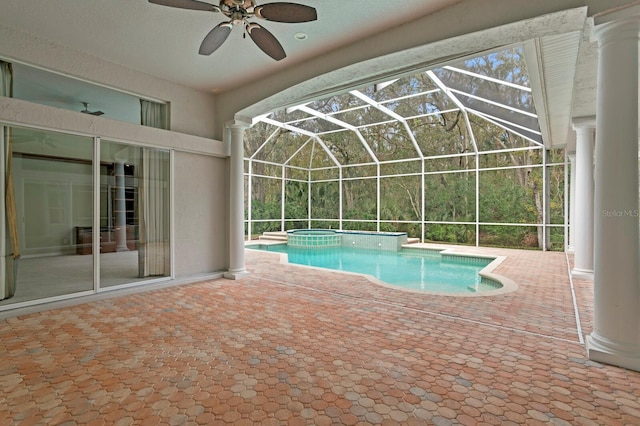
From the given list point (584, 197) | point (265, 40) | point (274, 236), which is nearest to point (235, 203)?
point (265, 40)

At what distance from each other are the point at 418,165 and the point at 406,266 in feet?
21.3

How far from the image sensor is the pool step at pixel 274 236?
44.8 ft

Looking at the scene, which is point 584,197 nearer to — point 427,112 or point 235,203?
point 427,112

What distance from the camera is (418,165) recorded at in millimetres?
14164

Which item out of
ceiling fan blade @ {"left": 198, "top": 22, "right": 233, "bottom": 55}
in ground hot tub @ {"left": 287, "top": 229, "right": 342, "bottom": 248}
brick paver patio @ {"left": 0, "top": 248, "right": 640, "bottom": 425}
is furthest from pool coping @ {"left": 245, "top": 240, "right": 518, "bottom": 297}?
ceiling fan blade @ {"left": 198, "top": 22, "right": 233, "bottom": 55}

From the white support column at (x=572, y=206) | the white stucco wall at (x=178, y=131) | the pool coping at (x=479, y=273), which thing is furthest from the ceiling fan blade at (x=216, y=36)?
the white support column at (x=572, y=206)

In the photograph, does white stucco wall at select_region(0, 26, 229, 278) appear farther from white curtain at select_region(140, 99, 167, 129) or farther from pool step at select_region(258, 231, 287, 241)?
pool step at select_region(258, 231, 287, 241)

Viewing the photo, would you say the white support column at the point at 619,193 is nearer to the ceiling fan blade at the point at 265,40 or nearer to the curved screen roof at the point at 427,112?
the curved screen roof at the point at 427,112

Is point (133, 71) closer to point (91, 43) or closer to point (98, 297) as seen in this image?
point (91, 43)

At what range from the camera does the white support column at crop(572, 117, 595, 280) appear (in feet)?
19.0

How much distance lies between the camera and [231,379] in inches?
101

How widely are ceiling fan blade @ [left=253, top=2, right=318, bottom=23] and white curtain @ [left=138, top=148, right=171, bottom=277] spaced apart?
359 cm

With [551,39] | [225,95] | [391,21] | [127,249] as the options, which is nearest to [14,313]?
[127,249]

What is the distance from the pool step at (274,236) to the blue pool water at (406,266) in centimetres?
55
